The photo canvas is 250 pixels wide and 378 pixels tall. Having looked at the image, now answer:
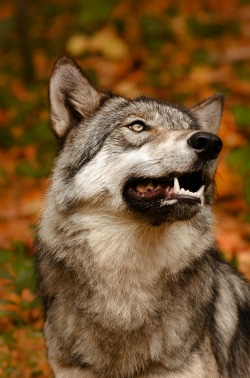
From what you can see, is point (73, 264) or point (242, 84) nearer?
point (73, 264)

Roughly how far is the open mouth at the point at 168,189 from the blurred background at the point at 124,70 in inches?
96.6

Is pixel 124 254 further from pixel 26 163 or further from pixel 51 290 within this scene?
pixel 26 163

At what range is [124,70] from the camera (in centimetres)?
1198

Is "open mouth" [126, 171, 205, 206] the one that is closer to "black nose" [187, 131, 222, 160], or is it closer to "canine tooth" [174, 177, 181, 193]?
"canine tooth" [174, 177, 181, 193]

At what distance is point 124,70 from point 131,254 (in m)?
7.87

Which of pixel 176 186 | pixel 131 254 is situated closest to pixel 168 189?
pixel 176 186

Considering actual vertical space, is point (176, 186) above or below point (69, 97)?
below

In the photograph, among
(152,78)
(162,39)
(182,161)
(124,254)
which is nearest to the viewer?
(182,161)

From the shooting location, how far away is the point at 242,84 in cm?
Result: 1077

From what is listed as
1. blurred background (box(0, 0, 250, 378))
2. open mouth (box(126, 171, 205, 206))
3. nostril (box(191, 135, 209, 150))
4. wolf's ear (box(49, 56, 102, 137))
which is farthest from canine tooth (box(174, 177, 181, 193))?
blurred background (box(0, 0, 250, 378))

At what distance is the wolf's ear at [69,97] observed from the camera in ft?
15.8

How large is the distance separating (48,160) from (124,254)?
527 cm

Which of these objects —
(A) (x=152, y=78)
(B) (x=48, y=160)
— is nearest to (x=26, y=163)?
(B) (x=48, y=160)

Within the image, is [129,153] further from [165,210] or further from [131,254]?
[131,254]
